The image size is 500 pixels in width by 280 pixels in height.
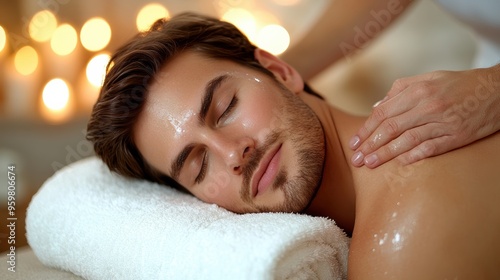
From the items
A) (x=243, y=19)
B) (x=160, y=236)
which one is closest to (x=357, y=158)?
(x=160, y=236)

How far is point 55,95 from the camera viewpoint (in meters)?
2.47

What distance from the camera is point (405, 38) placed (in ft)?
7.22

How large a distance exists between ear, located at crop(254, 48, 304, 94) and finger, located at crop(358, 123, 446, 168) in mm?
369

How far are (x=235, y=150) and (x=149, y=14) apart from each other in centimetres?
172

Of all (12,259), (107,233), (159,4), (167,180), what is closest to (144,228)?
(107,233)

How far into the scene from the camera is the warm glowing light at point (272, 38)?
7.82 ft

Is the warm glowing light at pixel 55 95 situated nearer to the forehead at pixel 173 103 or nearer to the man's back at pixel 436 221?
the forehead at pixel 173 103

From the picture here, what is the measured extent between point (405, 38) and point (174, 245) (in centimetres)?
160

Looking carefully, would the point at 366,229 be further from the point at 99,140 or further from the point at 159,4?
the point at 159,4

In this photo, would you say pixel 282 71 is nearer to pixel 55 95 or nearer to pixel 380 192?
pixel 380 192

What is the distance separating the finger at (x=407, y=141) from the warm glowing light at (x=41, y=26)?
1.90 metres

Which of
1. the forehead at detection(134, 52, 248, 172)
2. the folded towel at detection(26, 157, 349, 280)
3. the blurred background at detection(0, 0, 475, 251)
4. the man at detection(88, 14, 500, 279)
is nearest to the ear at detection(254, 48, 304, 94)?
the man at detection(88, 14, 500, 279)

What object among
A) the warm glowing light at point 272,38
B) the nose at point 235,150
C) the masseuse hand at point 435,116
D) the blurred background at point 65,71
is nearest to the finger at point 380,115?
the masseuse hand at point 435,116

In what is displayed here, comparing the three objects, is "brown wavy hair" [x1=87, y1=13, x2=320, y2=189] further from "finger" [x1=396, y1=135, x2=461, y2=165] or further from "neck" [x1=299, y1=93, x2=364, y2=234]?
"finger" [x1=396, y1=135, x2=461, y2=165]
